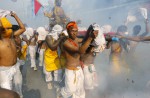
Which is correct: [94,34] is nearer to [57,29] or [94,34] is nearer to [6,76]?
[6,76]

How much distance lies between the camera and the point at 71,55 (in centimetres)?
435

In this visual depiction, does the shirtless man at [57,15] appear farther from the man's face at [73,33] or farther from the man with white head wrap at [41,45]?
the man's face at [73,33]

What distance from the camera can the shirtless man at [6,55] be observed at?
14.2 feet

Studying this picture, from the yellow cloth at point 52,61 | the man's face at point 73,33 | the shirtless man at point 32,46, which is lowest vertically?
the shirtless man at point 32,46

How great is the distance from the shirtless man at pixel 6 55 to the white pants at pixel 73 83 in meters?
0.92

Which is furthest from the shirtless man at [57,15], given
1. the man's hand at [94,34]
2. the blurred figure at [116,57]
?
the man's hand at [94,34]

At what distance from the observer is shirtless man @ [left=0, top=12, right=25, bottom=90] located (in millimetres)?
4316

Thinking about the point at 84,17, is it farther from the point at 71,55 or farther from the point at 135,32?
the point at 71,55

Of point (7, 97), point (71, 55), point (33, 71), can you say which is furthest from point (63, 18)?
point (7, 97)

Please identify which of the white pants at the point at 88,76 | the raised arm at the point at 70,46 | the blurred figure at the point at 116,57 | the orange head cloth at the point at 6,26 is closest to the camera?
the raised arm at the point at 70,46

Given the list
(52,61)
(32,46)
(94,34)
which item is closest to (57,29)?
(52,61)

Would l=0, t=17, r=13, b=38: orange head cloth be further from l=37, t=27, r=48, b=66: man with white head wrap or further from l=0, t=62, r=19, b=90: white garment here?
l=37, t=27, r=48, b=66: man with white head wrap

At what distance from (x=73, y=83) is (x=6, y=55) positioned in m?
1.18

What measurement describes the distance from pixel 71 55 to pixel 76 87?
538 mm
